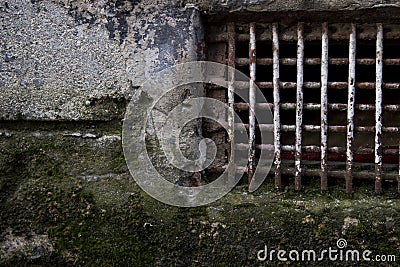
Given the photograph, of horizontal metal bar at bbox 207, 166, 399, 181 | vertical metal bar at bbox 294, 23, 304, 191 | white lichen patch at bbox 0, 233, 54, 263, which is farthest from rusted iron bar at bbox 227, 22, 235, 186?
white lichen patch at bbox 0, 233, 54, 263

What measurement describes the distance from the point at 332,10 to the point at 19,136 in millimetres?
1117

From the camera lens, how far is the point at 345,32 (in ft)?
5.38

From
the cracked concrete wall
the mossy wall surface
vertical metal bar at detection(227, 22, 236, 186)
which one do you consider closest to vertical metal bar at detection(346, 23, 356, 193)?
the mossy wall surface

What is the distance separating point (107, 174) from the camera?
1689 mm

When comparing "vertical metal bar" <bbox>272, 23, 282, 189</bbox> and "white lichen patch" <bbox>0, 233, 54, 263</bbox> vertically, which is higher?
"vertical metal bar" <bbox>272, 23, 282, 189</bbox>

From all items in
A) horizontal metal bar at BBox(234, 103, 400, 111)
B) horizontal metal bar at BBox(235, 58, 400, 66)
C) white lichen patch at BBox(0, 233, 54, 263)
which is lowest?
white lichen patch at BBox(0, 233, 54, 263)

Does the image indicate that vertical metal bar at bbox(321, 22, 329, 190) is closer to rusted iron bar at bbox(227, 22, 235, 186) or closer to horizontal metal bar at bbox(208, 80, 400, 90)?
horizontal metal bar at bbox(208, 80, 400, 90)

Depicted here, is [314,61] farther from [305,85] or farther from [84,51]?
[84,51]

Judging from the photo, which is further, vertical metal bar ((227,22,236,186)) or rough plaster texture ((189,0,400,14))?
vertical metal bar ((227,22,236,186))

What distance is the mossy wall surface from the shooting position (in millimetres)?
1596

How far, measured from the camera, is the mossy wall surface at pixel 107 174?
1.60 meters

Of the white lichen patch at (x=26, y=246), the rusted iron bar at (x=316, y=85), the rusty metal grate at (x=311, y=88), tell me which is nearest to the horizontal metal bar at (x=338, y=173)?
the rusty metal grate at (x=311, y=88)

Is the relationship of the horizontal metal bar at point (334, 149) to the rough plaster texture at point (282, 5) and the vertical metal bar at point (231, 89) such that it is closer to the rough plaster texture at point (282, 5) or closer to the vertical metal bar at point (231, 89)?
the vertical metal bar at point (231, 89)

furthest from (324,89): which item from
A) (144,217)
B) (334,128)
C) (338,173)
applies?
(144,217)
